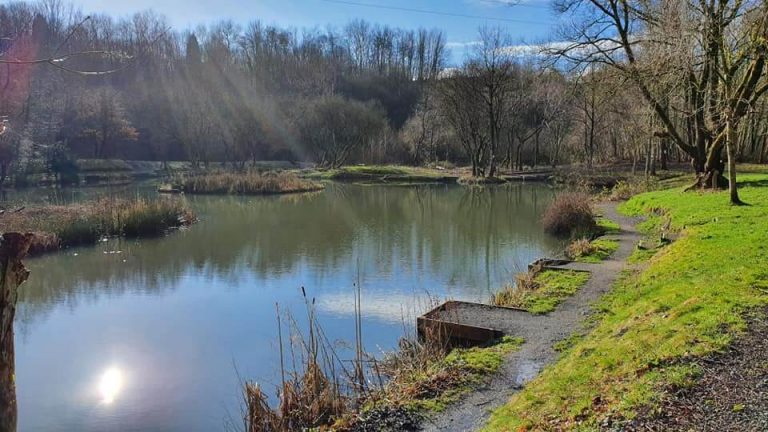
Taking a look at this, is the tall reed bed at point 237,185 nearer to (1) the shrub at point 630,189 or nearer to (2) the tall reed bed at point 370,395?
(1) the shrub at point 630,189

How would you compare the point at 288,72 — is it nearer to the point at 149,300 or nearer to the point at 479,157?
the point at 479,157

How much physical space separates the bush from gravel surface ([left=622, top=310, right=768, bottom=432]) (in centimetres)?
1245

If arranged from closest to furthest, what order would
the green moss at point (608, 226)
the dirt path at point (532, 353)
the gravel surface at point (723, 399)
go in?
the gravel surface at point (723, 399) → the dirt path at point (532, 353) → the green moss at point (608, 226)

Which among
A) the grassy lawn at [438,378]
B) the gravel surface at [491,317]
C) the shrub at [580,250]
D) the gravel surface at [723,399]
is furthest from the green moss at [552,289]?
the gravel surface at [723,399]

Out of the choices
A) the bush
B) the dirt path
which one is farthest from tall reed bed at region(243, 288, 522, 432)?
the bush

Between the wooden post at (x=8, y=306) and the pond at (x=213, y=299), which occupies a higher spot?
the wooden post at (x=8, y=306)

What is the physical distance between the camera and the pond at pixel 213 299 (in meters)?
7.36

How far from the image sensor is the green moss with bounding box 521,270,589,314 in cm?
881

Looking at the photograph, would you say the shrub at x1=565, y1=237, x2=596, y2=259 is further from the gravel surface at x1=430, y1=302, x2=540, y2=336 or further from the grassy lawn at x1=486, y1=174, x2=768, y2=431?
the gravel surface at x1=430, y1=302, x2=540, y2=336

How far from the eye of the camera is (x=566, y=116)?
153ft

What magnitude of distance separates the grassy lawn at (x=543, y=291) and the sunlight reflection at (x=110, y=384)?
567 centimetres

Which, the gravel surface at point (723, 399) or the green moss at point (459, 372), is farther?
the green moss at point (459, 372)

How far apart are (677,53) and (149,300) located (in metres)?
13.5

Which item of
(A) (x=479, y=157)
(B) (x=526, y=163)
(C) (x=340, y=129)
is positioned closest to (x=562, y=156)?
(B) (x=526, y=163)
